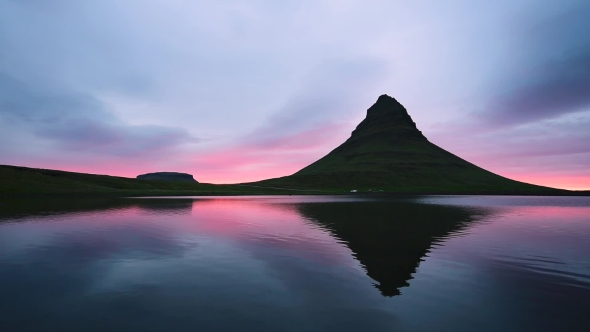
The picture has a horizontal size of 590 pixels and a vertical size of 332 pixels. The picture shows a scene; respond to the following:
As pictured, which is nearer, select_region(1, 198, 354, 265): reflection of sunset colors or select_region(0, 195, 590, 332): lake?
select_region(0, 195, 590, 332): lake

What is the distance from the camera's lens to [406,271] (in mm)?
18844

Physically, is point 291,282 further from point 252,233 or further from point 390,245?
point 252,233

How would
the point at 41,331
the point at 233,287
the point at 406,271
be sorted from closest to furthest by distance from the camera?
Result: 1. the point at 41,331
2. the point at 233,287
3. the point at 406,271

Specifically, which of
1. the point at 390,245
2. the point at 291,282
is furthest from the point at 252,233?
the point at 291,282

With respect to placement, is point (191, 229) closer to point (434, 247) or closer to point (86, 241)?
point (86, 241)

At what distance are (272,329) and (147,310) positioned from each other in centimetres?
555

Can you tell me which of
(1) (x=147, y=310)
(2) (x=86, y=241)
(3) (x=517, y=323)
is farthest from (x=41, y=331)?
(2) (x=86, y=241)

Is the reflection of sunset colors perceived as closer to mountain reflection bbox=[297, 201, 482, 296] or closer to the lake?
the lake

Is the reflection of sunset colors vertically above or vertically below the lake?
above

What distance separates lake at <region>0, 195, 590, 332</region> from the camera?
11828mm

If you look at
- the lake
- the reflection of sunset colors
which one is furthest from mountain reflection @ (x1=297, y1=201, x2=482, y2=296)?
the reflection of sunset colors

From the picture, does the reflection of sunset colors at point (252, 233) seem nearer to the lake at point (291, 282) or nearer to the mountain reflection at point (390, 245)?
the lake at point (291, 282)

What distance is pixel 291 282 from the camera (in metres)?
16.8

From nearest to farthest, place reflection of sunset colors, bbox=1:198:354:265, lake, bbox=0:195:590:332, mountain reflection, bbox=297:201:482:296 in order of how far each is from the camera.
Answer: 1. lake, bbox=0:195:590:332
2. mountain reflection, bbox=297:201:482:296
3. reflection of sunset colors, bbox=1:198:354:265
